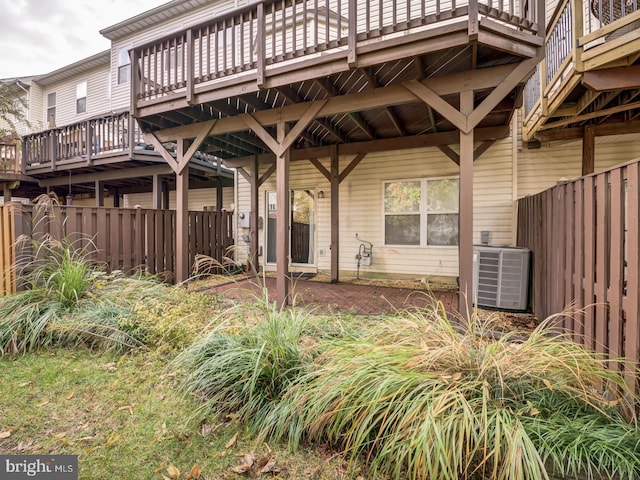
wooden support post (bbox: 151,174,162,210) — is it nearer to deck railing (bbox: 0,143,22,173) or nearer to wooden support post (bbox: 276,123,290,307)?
wooden support post (bbox: 276,123,290,307)

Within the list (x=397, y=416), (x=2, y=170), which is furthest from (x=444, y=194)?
(x=2, y=170)

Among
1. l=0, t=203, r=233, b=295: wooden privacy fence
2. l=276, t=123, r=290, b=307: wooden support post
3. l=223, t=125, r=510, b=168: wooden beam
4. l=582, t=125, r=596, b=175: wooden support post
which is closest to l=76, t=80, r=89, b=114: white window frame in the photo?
l=223, t=125, r=510, b=168: wooden beam

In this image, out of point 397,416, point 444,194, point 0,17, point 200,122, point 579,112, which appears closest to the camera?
point 397,416

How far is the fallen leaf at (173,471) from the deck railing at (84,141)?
7685 millimetres

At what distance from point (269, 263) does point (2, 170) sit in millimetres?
8980

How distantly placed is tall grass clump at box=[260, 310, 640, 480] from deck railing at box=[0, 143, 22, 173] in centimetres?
1250

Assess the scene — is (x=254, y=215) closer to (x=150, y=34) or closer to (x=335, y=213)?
(x=335, y=213)

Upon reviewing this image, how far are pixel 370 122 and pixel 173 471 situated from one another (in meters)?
5.89

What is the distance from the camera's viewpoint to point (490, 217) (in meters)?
6.27

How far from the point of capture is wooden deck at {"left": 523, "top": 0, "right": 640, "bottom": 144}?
131 inches

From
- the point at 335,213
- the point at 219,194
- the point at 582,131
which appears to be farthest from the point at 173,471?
the point at 219,194

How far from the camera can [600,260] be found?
2232 mm

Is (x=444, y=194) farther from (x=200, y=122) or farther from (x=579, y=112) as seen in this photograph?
(x=200, y=122)

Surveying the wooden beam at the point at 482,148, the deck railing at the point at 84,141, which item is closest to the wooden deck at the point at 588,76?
the wooden beam at the point at 482,148
